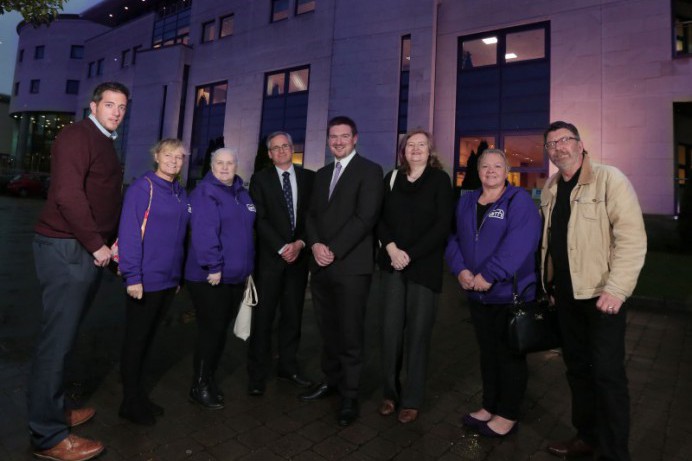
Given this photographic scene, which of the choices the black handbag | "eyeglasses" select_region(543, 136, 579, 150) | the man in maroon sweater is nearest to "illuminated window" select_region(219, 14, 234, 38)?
the man in maroon sweater

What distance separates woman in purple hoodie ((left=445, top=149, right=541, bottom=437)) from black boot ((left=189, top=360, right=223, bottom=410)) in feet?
6.67

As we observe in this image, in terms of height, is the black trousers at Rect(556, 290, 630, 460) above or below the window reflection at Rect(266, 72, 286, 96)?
below

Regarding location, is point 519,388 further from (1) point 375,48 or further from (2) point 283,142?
(1) point 375,48

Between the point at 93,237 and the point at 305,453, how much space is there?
1958 mm

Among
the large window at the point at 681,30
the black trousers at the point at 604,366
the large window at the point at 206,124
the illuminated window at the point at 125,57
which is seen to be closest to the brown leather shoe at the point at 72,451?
the black trousers at the point at 604,366

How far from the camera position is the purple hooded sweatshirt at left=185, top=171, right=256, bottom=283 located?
3.19 m

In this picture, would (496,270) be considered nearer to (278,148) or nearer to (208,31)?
(278,148)

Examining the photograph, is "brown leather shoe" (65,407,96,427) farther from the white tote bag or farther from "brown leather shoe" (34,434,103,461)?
the white tote bag

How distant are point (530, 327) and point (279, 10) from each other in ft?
81.6

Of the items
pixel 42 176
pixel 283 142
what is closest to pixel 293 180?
pixel 283 142

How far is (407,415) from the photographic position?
321cm

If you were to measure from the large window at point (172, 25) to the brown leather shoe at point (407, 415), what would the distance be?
1231 inches

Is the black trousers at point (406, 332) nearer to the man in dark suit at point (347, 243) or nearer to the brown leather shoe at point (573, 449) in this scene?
the man in dark suit at point (347, 243)

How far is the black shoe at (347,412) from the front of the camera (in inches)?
124
